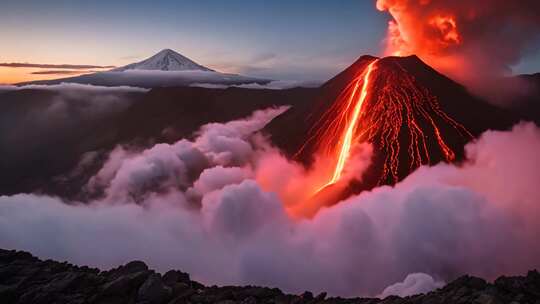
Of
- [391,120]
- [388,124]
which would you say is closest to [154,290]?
[388,124]

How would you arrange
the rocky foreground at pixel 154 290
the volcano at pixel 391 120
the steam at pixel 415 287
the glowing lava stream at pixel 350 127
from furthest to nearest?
the glowing lava stream at pixel 350 127, the volcano at pixel 391 120, the steam at pixel 415 287, the rocky foreground at pixel 154 290

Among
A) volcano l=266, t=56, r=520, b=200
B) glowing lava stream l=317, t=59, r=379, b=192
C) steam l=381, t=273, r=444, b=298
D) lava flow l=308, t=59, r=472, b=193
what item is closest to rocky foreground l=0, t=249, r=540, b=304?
steam l=381, t=273, r=444, b=298

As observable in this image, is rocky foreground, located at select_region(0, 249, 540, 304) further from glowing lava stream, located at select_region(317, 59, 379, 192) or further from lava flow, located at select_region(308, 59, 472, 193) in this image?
glowing lava stream, located at select_region(317, 59, 379, 192)

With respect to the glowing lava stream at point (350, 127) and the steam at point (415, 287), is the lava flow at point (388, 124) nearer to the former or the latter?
the glowing lava stream at point (350, 127)

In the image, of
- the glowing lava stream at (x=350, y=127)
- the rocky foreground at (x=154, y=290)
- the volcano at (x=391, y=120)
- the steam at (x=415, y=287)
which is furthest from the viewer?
the glowing lava stream at (x=350, y=127)

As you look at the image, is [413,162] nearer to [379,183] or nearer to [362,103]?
[379,183]

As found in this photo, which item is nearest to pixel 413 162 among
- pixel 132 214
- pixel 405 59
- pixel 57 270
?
pixel 405 59

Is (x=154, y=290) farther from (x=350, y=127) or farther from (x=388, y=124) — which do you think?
(x=350, y=127)

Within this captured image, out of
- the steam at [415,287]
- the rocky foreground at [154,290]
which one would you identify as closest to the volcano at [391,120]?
the steam at [415,287]
